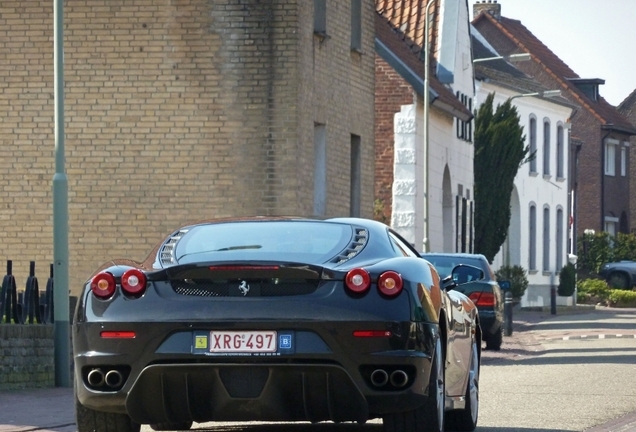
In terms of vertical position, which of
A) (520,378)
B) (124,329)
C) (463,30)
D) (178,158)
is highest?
(463,30)

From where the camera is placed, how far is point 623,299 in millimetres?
56469

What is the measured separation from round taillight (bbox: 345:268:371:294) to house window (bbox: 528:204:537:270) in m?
50.5

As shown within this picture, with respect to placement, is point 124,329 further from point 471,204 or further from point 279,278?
point 471,204

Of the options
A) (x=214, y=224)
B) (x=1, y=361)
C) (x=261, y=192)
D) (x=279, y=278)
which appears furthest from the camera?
(x=261, y=192)

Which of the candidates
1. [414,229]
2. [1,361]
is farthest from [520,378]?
[414,229]

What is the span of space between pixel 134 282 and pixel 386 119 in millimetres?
30733

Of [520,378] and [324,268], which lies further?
[520,378]

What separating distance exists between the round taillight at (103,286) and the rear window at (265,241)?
394 mm

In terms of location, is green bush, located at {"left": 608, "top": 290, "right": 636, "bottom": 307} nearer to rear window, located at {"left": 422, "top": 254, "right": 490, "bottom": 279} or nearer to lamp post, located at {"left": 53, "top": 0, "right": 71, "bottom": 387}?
rear window, located at {"left": 422, "top": 254, "right": 490, "bottom": 279}

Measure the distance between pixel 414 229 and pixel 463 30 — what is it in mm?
9220

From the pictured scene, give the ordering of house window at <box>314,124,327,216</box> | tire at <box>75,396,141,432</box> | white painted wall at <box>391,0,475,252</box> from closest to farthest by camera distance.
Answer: tire at <box>75,396,141,432</box>
house window at <box>314,124,327,216</box>
white painted wall at <box>391,0,475,252</box>

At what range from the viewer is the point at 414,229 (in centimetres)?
3834

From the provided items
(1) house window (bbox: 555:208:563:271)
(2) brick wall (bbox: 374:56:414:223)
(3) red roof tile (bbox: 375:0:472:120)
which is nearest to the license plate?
(2) brick wall (bbox: 374:56:414:223)

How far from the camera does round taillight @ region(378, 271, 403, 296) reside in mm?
7996
